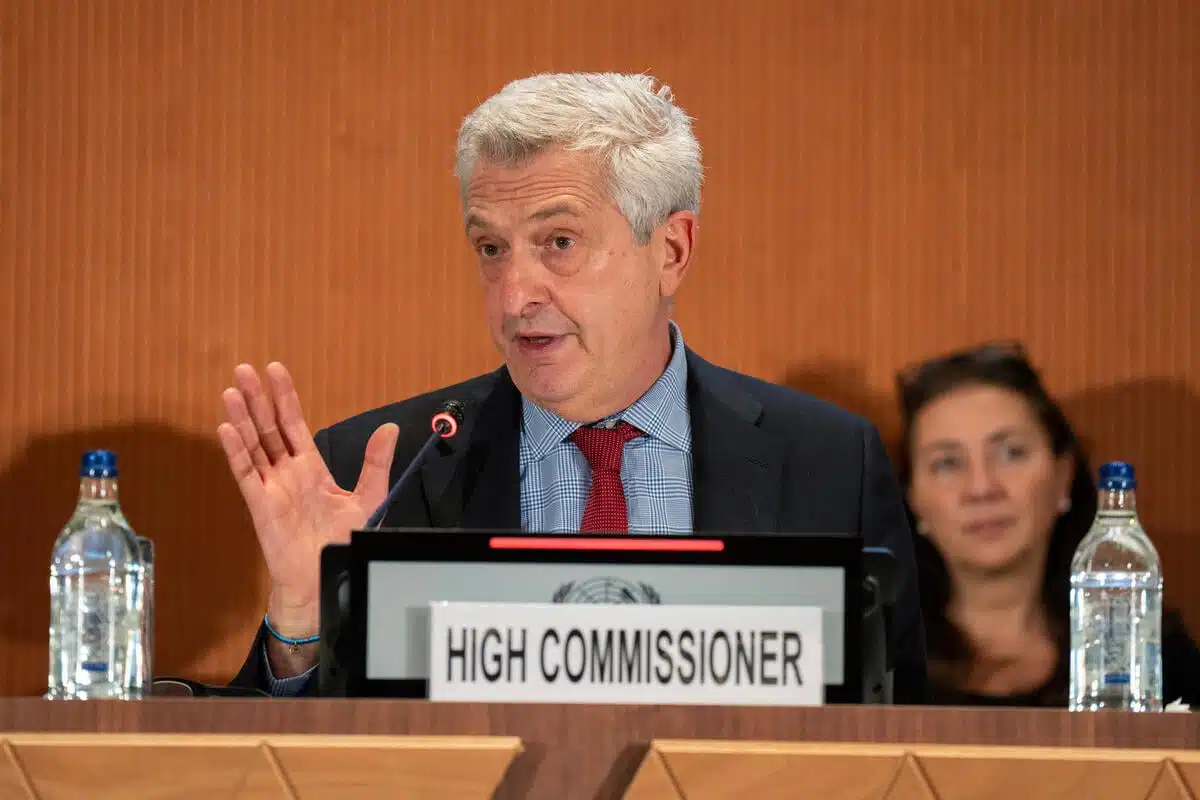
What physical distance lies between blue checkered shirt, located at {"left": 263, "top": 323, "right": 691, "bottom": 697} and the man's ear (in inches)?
8.4

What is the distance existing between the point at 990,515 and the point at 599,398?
3.09 feet

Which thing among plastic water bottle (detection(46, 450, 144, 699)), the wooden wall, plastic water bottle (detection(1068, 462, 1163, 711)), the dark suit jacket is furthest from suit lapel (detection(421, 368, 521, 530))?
plastic water bottle (detection(1068, 462, 1163, 711))

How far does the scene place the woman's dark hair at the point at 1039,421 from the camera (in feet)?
9.20

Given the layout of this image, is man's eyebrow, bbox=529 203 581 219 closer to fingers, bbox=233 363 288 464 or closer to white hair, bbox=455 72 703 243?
white hair, bbox=455 72 703 243

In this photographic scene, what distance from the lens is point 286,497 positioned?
1.68m

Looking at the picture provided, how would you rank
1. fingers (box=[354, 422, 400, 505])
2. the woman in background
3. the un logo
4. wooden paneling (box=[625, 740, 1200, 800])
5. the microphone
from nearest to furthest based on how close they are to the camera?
wooden paneling (box=[625, 740, 1200, 800]) < the un logo < the microphone < fingers (box=[354, 422, 400, 505]) < the woman in background

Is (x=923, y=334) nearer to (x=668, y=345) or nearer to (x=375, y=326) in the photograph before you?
(x=668, y=345)

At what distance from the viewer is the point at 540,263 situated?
7.20ft

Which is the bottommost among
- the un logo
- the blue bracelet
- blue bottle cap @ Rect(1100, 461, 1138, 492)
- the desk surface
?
the desk surface

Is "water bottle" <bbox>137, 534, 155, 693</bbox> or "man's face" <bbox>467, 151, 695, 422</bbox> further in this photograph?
"man's face" <bbox>467, 151, 695, 422</bbox>

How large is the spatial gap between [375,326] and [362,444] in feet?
1.81

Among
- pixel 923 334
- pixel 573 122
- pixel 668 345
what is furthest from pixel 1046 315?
pixel 573 122

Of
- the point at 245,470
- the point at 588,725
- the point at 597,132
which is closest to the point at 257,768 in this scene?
the point at 588,725

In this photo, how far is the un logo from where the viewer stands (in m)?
1.32
